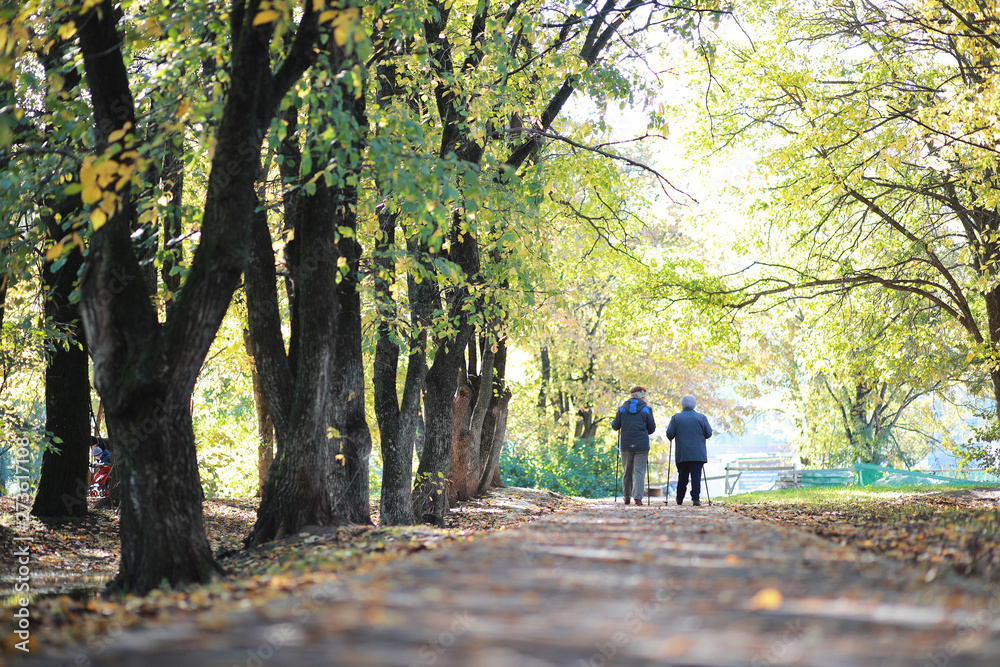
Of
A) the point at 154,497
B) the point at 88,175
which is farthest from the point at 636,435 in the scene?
the point at 88,175

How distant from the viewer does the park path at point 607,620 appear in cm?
307

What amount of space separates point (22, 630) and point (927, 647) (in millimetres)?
4424

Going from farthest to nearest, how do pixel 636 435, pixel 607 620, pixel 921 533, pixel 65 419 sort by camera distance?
1. pixel 636 435
2. pixel 65 419
3. pixel 921 533
4. pixel 607 620

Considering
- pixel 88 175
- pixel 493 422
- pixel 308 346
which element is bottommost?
pixel 493 422

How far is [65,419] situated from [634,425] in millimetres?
9504

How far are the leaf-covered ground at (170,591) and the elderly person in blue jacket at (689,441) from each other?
3.25m

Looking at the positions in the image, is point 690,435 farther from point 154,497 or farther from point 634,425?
point 154,497

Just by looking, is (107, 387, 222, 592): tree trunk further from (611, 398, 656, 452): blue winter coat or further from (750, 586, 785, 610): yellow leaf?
(611, 398, 656, 452): blue winter coat

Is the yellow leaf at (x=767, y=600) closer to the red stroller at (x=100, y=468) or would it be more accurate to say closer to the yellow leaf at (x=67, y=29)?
the yellow leaf at (x=67, y=29)

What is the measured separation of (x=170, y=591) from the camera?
6.05m

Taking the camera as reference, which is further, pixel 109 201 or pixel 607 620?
pixel 109 201

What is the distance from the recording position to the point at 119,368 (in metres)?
6.51

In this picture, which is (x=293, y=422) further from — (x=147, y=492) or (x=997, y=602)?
(x=997, y=602)

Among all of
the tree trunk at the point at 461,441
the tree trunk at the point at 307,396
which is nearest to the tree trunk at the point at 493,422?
the tree trunk at the point at 461,441
